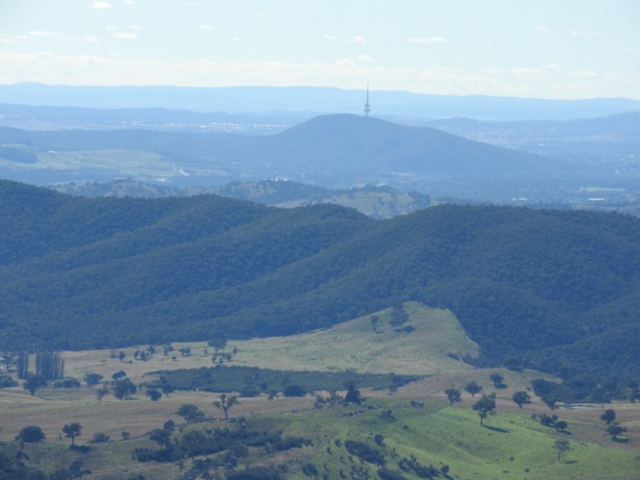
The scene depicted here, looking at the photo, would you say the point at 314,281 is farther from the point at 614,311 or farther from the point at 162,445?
the point at 162,445

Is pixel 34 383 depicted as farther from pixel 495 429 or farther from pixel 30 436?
pixel 495 429

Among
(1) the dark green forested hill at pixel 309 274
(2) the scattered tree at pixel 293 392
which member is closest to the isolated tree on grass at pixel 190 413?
(2) the scattered tree at pixel 293 392

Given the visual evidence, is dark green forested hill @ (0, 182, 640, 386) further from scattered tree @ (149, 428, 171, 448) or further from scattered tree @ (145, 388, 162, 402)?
scattered tree @ (149, 428, 171, 448)

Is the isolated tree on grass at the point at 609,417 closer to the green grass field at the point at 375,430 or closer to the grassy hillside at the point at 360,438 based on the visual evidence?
the grassy hillside at the point at 360,438

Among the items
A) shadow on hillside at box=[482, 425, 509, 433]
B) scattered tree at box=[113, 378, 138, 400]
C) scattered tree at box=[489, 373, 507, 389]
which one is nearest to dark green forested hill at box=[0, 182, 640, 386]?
scattered tree at box=[489, 373, 507, 389]

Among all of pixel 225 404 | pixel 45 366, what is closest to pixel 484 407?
pixel 225 404

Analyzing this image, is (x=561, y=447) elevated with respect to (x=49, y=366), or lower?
elevated
